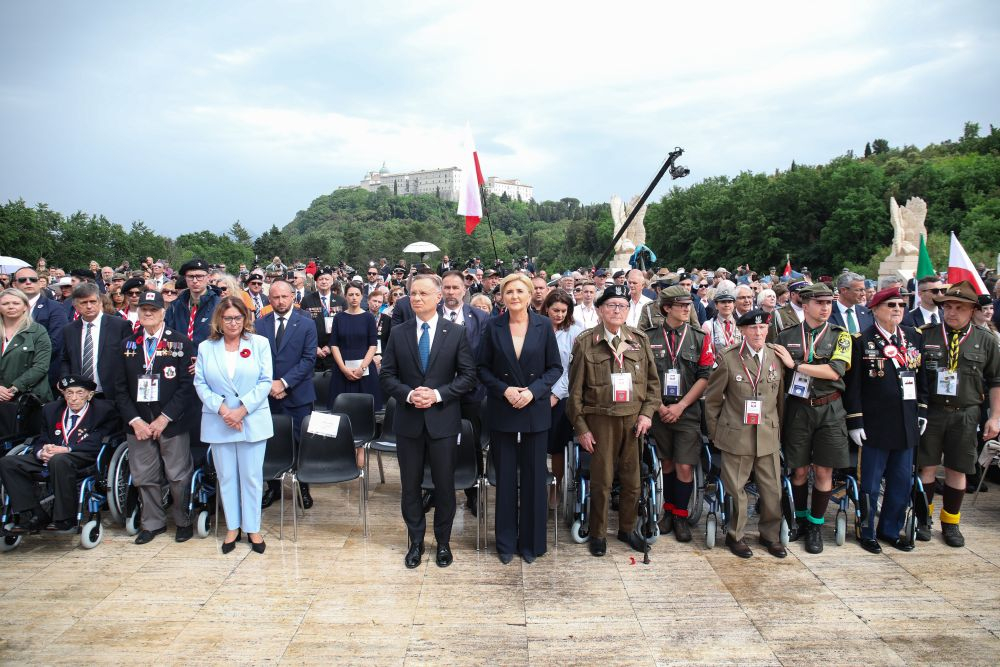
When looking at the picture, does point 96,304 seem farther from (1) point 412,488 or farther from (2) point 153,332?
(1) point 412,488

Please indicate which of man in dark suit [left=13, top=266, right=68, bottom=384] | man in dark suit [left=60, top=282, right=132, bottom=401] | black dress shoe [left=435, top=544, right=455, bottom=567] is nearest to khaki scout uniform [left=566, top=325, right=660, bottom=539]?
black dress shoe [left=435, top=544, right=455, bottom=567]

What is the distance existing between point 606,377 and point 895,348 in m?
2.10

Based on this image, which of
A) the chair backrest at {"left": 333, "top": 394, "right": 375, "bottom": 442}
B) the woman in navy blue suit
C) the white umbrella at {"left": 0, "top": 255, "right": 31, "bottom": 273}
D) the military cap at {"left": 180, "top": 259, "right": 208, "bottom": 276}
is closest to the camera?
the woman in navy blue suit

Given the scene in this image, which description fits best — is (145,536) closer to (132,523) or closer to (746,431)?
(132,523)

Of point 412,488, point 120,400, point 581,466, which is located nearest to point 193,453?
point 120,400

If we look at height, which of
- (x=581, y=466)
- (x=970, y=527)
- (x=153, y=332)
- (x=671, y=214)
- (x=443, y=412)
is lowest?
(x=970, y=527)

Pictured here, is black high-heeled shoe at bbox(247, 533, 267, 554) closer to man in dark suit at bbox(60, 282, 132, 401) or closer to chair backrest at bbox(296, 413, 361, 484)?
chair backrest at bbox(296, 413, 361, 484)

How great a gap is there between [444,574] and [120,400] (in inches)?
106

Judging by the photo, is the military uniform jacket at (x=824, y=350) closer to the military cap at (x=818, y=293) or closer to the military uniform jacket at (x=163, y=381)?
the military cap at (x=818, y=293)

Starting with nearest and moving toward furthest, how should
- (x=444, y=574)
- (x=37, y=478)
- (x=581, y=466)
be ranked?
1. (x=444, y=574)
2. (x=37, y=478)
3. (x=581, y=466)

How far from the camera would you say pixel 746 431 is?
4285 millimetres

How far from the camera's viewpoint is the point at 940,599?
148 inches

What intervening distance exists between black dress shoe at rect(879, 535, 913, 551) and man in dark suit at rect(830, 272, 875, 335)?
1689mm

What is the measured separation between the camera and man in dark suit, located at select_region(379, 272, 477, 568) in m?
4.15
